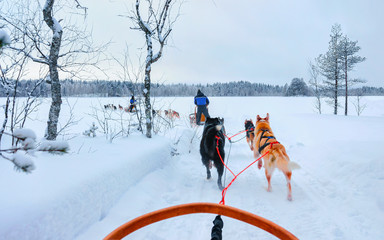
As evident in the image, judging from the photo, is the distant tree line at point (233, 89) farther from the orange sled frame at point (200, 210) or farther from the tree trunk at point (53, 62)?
the orange sled frame at point (200, 210)

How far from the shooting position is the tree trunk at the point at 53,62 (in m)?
3.61

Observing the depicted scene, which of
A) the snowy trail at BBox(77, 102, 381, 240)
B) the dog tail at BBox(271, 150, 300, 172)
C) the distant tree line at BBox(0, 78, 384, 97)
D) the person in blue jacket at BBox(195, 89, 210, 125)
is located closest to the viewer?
the snowy trail at BBox(77, 102, 381, 240)

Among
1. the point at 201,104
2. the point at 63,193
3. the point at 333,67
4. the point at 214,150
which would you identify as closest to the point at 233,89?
the point at 333,67

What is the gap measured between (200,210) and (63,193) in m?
1.57

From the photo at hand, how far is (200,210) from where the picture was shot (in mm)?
1524

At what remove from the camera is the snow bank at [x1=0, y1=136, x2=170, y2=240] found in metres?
1.62

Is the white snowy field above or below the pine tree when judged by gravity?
below

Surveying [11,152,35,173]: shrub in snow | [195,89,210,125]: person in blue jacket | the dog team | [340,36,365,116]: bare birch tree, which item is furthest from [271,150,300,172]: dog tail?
[340,36,365,116]: bare birch tree

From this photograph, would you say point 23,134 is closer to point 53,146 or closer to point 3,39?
point 53,146

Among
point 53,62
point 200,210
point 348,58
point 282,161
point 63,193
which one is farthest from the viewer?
point 348,58

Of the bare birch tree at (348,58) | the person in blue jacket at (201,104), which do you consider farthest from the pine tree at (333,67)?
the person in blue jacket at (201,104)

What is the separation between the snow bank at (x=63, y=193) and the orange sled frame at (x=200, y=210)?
1020mm

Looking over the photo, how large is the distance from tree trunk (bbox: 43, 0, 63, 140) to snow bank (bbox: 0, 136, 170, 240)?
907 mm

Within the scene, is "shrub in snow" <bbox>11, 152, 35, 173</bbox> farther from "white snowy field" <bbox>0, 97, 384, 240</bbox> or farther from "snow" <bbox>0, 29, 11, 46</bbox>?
"snow" <bbox>0, 29, 11, 46</bbox>
